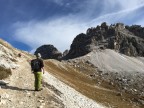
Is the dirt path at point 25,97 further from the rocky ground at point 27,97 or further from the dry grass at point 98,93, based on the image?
the dry grass at point 98,93

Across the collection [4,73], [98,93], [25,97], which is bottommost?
[98,93]

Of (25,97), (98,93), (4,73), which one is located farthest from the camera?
(98,93)

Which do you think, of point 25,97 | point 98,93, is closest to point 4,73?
point 25,97

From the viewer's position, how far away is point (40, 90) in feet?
78.8

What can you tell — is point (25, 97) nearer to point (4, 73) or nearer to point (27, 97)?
point (27, 97)

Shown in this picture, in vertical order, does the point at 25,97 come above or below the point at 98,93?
above

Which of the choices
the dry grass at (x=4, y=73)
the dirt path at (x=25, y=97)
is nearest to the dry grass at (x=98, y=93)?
the dry grass at (x=4, y=73)

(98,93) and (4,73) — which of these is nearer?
(4,73)

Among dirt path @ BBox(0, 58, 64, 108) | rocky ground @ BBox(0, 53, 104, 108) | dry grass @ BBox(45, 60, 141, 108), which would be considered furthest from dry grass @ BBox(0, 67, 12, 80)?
dry grass @ BBox(45, 60, 141, 108)

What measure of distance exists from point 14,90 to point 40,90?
1811 millimetres

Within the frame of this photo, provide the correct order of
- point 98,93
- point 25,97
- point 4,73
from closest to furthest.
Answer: point 25,97 < point 4,73 < point 98,93

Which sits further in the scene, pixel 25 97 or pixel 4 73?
pixel 4 73

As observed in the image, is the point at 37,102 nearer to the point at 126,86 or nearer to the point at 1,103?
the point at 1,103

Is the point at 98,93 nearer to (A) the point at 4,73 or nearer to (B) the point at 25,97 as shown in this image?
(A) the point at 4,73
